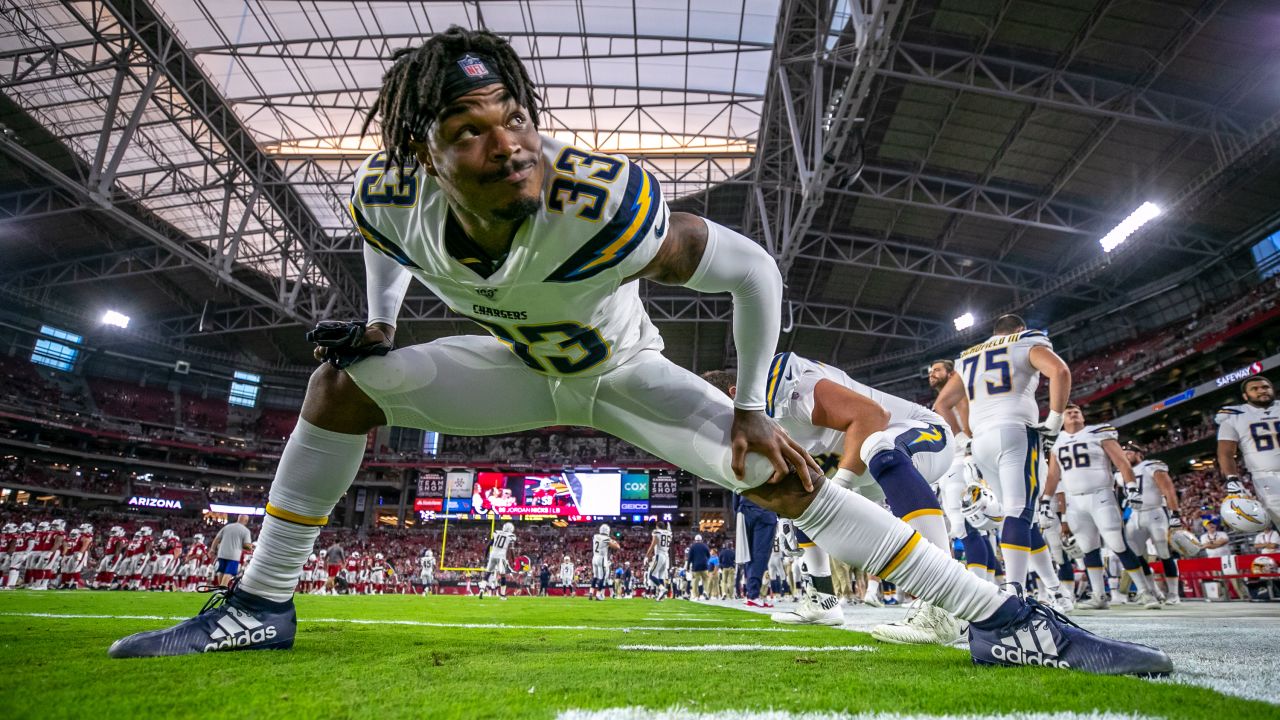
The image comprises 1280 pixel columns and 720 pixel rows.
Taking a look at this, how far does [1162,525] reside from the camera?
7.80 metres

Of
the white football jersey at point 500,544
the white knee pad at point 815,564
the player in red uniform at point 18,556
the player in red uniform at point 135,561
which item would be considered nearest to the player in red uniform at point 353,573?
the player in red uniform at point 135,561

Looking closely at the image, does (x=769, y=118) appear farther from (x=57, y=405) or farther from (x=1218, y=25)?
(x=57, y=405)

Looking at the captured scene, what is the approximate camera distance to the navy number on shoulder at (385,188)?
2070mm

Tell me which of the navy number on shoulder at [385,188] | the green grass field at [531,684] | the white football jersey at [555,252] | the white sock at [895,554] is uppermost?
the navy number on shoulder at [385,188]

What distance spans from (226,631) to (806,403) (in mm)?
3015

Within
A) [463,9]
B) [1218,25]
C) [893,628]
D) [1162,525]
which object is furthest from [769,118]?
[893,628]

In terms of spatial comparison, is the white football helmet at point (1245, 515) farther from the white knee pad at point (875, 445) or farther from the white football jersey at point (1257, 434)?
the white knee pad at point (875, 445)

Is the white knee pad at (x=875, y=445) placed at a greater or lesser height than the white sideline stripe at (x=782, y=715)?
greater

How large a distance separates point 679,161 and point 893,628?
67.7 ft

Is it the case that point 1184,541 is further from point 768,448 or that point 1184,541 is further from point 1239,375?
point 1239,375

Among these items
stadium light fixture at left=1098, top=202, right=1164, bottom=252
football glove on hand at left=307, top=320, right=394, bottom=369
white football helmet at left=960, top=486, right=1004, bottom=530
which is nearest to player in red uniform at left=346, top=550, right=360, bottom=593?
white football helmet at left=960, top=486, right=1004, bottom=530

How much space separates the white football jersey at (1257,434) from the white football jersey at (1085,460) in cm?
125

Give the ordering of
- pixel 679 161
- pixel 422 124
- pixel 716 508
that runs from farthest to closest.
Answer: pixel 716 508 < pixel 679 161 < pixel 422 124

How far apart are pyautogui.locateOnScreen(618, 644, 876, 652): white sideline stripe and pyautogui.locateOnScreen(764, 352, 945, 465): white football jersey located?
1.38 meters
